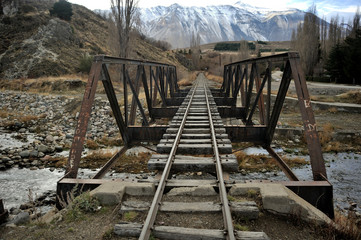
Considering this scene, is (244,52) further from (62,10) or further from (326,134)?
(326,134)

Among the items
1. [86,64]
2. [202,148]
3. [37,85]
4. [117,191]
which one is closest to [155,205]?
[117,191]

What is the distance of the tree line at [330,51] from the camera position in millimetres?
28094

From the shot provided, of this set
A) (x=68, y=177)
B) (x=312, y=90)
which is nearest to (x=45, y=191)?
(x=68, y=177)

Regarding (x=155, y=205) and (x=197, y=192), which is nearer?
(x=155, y=205)

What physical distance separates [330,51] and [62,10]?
4334 centimetres

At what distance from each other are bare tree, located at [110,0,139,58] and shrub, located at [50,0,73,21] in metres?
27.0

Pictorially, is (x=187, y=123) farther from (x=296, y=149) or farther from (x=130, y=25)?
(x=130, y=25)

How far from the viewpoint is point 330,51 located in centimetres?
3516

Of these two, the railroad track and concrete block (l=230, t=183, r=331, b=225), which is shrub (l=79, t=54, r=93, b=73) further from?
concrete block (l=230, t=183, r=331, b=225)

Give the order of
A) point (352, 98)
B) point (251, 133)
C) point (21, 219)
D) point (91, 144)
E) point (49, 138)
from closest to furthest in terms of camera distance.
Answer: point (21, 219) < point (251, 133) < point (91, 144) < point (49, 138) < point (352, 98)

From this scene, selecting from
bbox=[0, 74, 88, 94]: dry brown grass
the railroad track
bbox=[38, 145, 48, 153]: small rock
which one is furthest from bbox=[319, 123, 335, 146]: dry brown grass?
bbox=[0, 74, 88, 94]: dry brown grass

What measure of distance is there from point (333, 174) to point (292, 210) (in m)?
6.14

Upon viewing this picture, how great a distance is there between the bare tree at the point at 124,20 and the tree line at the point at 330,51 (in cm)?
2450

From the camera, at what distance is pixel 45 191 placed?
6.25 meters
